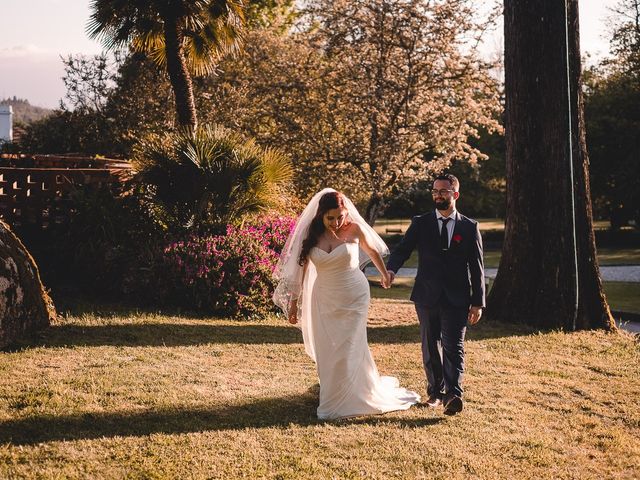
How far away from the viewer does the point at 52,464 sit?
17.1 feet

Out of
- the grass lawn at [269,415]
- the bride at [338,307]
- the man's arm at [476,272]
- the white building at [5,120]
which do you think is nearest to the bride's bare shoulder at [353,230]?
the bride at [338,307]

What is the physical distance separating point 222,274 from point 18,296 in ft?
12.1

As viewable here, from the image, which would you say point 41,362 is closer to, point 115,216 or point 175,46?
point 115,216

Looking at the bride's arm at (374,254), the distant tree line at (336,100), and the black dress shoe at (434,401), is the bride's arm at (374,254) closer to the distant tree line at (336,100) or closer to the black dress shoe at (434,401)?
the black dress shoe at (434,401)

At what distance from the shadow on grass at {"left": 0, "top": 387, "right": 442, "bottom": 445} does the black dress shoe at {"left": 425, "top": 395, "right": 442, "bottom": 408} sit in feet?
1.33

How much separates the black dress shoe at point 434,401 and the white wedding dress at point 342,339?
0.36m

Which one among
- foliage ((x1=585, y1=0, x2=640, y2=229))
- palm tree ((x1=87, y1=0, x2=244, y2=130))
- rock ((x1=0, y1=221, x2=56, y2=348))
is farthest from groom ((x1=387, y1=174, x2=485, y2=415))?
foliage ((x1=585, y1=0, x2=640, y2=229))

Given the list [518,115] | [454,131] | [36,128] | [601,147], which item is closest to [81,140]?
[36,128]

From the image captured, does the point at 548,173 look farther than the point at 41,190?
No

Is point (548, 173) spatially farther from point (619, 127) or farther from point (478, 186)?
point (478, 186)

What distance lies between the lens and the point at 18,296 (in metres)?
8.98

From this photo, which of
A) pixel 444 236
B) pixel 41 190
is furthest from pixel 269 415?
pixel 41 190

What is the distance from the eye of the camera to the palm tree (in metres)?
16.9

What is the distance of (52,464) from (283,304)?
3212mm
